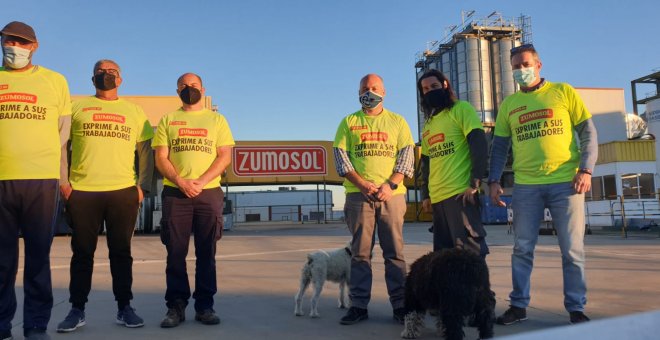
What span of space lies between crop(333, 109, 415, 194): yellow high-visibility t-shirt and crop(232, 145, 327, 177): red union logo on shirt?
24177 millimetres

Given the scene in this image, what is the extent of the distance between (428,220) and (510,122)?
29818 mm

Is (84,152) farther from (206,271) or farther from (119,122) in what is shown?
(206,271)

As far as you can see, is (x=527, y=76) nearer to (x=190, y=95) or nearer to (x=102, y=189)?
(x=190, y=95)

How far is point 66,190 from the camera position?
362 cm

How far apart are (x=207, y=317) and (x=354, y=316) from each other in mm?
1164

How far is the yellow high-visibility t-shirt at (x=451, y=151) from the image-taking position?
12.2 ft

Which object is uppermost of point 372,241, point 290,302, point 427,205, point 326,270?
point 427,205

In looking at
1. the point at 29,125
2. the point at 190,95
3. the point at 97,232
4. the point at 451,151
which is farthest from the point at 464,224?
the point at 29,125

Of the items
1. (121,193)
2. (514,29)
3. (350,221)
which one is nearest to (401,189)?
(350,221)

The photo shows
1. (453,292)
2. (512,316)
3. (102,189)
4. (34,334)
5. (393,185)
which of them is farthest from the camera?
(393,185)

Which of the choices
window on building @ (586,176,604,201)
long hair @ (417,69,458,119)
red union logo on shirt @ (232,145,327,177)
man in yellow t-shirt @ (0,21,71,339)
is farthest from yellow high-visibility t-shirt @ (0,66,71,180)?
window on building @ (586,176,604,201)

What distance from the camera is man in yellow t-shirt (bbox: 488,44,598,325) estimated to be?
3584 millimetres

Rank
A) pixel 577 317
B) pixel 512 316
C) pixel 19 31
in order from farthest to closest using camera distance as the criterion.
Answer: pixel 512 316 → pixel 577 317 → pixel 19 31

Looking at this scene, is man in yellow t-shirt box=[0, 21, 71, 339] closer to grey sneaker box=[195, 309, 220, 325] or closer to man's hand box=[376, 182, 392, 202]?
grey sneaker box=[195, 309, 220, 325]
